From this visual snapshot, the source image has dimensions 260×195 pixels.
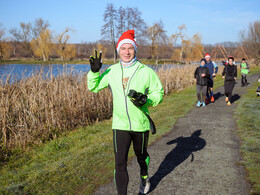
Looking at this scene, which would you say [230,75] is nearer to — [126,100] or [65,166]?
[65,166]

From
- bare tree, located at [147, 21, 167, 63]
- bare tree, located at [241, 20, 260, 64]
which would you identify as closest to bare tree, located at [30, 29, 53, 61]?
bare tree, located at [147, 21, 167, 63]

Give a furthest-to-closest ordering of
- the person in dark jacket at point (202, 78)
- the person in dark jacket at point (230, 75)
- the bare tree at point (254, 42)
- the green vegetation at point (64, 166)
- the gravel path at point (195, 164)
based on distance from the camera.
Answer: the bare tree at point (254, 42) < the person in dark jacket at point (230, 75) < the person in dark jacket at point (202, 78) < the green vegetation at point (64, 166) < the gravel path at point (195, 164)

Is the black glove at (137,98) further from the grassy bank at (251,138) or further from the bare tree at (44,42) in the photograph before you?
the bare tree at (44,42)

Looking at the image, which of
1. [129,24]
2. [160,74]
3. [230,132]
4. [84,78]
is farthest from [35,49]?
[230,132]

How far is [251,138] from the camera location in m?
5.56

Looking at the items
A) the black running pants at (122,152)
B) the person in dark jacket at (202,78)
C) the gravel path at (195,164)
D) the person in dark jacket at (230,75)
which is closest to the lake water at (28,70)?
the gravel path at (195,164)

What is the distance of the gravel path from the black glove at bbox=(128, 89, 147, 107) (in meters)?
1.49

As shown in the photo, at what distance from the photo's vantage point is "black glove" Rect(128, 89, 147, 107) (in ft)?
8.11

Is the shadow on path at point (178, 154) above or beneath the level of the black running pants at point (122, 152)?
beneath

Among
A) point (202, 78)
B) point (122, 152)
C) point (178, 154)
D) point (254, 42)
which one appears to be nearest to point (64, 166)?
point (122, 152)

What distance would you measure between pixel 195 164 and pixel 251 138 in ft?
7.26

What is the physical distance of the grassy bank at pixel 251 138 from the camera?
370 centimetres

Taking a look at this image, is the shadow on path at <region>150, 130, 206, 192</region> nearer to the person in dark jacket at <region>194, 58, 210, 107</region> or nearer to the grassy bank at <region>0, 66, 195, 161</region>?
the grassy bank at <region>0, 66, 195, 161</region>

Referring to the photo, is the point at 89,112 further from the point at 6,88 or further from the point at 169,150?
the point at 169,150
